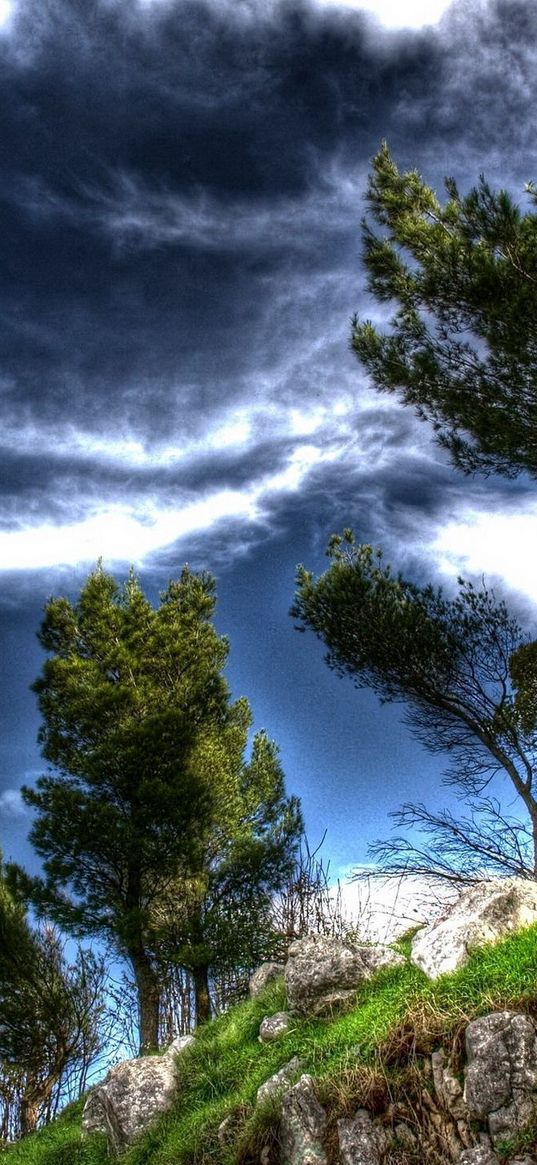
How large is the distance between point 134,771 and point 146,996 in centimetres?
380

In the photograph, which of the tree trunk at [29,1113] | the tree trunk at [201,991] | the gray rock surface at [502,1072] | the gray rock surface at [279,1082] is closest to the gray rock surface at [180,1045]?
the gray rock surface at [279,1082]

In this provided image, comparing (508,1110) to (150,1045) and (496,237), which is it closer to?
(150,1045)

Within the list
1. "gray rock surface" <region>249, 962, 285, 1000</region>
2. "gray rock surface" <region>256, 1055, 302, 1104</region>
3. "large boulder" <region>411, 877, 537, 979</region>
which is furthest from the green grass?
"large boulder" <region>411, 877, 537, 979</region>

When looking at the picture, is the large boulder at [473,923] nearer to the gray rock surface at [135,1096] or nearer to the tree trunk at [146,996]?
the gray rock surface at [135,1096]

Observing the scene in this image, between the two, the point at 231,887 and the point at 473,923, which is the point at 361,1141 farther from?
the point at 231,887

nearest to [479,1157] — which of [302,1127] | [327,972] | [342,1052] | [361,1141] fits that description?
[361,1141]

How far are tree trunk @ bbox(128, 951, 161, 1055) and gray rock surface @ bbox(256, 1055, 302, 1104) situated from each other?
326 inches

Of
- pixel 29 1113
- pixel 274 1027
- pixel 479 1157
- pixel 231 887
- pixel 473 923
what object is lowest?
pixel 479 1157

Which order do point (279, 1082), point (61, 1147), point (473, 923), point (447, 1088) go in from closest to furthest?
point (447, 1088) → point (279, 1082) → point (473, 923) → point (61, 1147)

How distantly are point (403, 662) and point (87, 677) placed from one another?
615 centimetres

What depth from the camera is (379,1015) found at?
23.0ft

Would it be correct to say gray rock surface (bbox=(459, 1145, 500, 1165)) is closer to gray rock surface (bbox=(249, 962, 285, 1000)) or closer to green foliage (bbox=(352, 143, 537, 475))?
gray rock surface (bbox=(249, 962, 285, 1000))

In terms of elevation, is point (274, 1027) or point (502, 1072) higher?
point (274, 1027)

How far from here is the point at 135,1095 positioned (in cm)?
877
